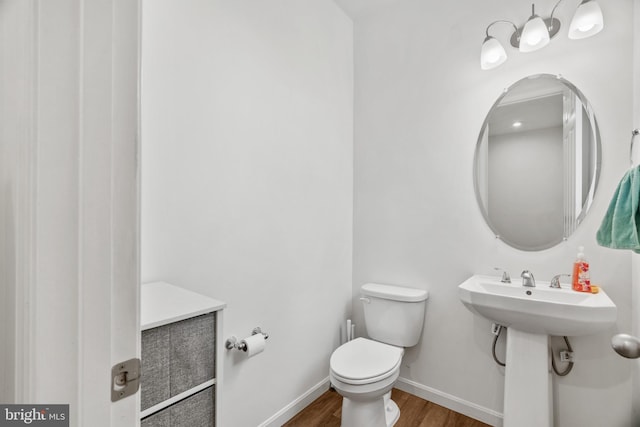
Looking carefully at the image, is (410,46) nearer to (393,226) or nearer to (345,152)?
(345,152)

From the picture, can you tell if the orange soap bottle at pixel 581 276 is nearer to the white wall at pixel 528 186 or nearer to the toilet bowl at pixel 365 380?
the white wall at pixel 528 186

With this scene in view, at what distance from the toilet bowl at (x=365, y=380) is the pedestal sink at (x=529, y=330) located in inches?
22.0

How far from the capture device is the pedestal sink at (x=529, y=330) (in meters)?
1.41

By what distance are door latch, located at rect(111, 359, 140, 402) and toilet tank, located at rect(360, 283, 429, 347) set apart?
1.76 metres

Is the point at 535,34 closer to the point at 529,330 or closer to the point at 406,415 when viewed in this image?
the point at 529,330

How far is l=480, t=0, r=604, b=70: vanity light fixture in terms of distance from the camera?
148cm

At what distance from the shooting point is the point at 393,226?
2.26 m

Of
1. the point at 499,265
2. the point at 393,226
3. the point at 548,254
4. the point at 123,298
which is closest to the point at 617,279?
the point at 548,254

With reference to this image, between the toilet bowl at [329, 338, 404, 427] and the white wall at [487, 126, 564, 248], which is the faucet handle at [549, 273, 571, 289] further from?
the toilet bowl at [329, 338, 404, 427]

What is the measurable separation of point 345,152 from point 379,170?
30 centimetres

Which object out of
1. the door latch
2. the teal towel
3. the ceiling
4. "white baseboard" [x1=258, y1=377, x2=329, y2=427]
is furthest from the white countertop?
the ceiling

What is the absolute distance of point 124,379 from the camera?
472mm

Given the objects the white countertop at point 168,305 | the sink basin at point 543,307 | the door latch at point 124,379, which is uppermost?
the door latch at point 124,379

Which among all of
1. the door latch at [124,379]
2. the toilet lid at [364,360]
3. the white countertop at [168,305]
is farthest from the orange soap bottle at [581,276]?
the door latch at [124,379]
